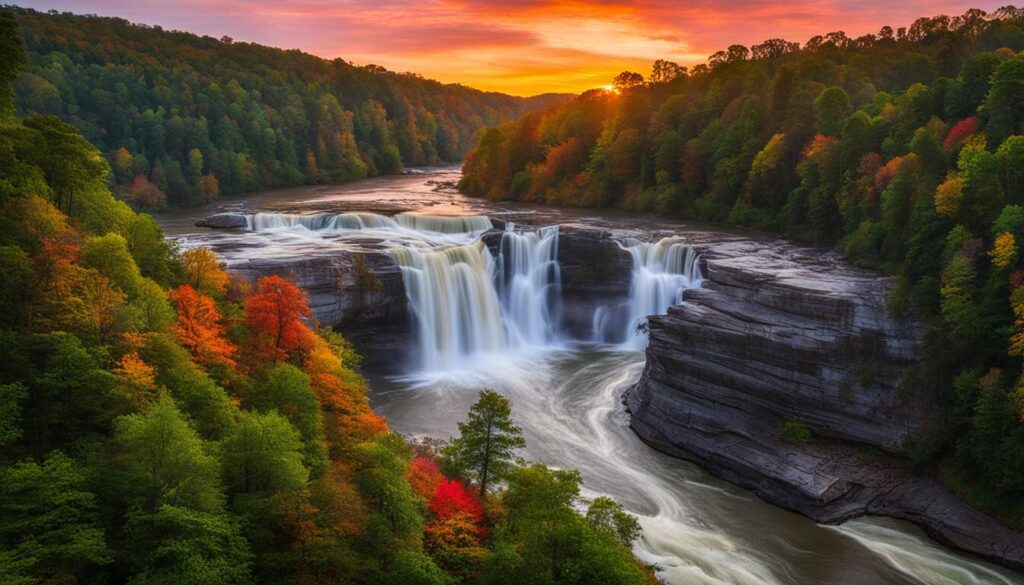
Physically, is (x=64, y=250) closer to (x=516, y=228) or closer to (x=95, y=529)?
(x=95, y=529)

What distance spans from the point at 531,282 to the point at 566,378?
9.72m

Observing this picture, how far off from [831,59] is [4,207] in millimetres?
66835

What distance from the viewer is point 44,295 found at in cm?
2048

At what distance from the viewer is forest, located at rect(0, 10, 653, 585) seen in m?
16.3

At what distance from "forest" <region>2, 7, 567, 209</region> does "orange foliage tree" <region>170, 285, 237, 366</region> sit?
54.2m

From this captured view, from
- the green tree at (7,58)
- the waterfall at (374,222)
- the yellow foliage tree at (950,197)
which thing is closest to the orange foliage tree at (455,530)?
the green tree at (7,58)

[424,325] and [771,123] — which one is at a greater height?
[771,123]

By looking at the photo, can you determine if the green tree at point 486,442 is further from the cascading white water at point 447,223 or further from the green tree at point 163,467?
the cascading white water at point 447,223

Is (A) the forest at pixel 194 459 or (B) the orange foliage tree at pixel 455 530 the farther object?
Answer: (B) the orange foliage tree at pixel 455 530

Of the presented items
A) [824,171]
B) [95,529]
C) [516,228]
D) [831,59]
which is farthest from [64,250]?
[831,59]

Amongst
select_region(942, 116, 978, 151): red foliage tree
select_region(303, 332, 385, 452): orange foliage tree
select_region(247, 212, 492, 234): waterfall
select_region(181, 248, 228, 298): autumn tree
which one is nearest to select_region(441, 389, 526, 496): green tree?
select_region(303, 332, 385, 452): orange foliage tree

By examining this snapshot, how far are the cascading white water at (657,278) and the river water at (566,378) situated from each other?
0.09 meters

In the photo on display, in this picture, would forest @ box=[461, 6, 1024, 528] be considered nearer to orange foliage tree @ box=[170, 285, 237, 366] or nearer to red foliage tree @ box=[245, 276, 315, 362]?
red foliage tree @ box=[245, 276, 315, 362]

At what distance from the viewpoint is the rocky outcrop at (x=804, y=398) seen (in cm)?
2755
